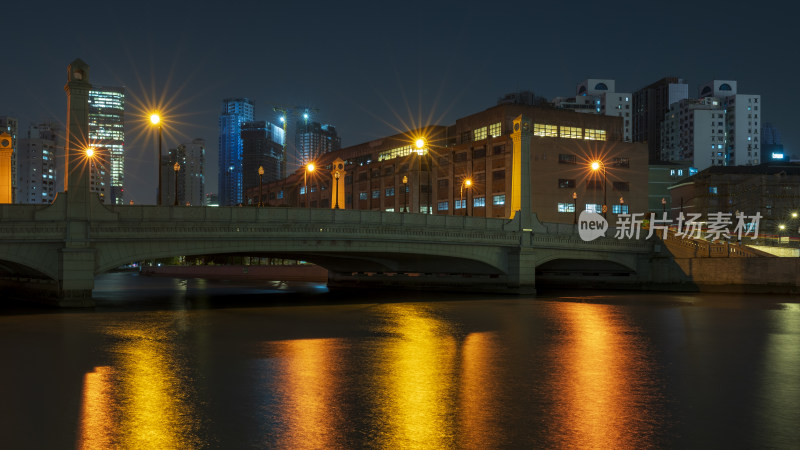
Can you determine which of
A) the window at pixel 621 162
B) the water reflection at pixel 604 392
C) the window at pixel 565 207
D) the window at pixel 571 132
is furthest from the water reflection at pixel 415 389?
the window at pixel 571 132

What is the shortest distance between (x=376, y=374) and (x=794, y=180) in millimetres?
111380

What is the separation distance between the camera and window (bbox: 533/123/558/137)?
10194 centimetres

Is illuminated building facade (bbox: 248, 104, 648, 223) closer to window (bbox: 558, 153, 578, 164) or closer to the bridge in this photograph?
window (bbox: 558, 153, 578, 164)

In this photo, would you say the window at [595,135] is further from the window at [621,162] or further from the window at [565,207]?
the window at [565,207]

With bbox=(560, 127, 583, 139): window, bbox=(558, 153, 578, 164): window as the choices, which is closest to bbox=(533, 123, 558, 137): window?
bbox=(560, 127, 583, 139): window

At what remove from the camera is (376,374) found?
54.6 ft

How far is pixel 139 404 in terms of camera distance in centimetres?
1299

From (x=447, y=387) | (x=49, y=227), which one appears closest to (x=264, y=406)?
(x=447, y=387)

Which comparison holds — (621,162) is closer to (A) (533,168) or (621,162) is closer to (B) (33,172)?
(A) (533,168)

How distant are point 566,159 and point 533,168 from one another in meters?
6.24

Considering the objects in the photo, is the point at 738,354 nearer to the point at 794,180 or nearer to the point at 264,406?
the point at 264,406

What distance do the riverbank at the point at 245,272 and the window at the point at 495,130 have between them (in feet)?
110

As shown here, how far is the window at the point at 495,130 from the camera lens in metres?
103

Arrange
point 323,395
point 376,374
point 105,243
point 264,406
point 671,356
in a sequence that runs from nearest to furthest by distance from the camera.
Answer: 1. point 264,406
2. point 323,395
3. point 376,374
4. point 671,356
5. point 105,243
